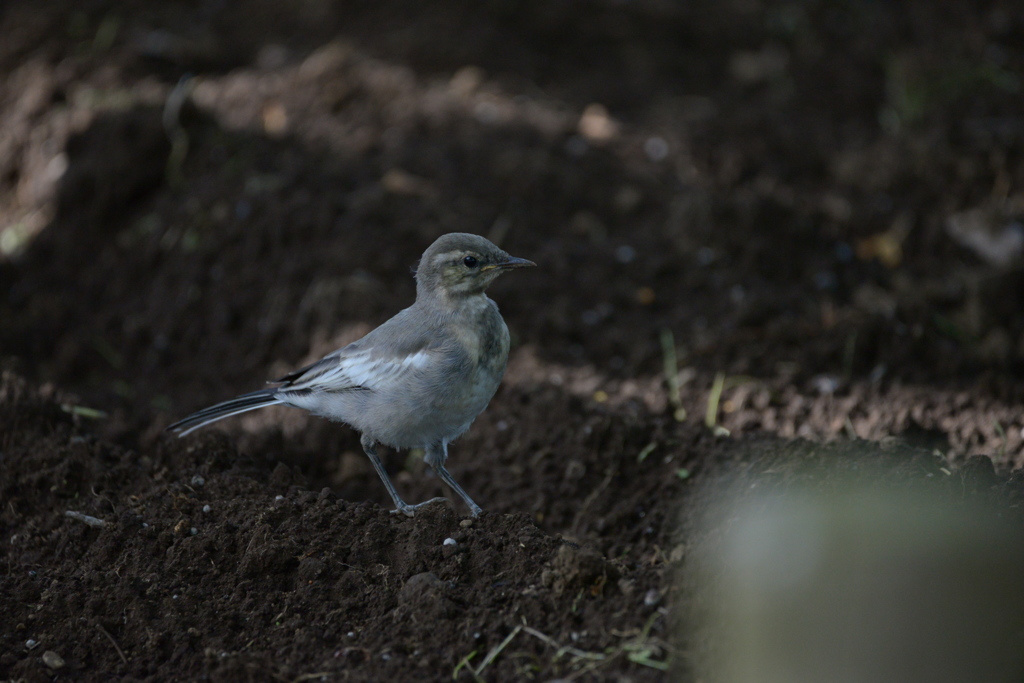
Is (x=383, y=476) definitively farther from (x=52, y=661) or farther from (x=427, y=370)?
(x=52, y=661)

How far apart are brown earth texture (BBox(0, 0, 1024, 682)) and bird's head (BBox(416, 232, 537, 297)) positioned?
0.99 metres

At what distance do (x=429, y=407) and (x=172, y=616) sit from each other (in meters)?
1.36

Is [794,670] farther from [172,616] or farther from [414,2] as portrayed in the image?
[414,2]

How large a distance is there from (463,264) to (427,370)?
545mm

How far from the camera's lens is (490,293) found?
20.1ft

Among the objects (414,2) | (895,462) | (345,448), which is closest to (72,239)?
(345,448)

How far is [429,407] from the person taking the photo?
13.6 feet

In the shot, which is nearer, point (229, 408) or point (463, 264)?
point (463, 264)

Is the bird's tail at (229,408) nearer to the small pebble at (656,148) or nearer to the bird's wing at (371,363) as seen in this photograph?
the bird's wing at (371,363)

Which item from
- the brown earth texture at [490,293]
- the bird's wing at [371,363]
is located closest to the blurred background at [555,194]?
the brown earth texture at [490,293]

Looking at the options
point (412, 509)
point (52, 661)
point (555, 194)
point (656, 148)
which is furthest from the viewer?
point (656, 148)

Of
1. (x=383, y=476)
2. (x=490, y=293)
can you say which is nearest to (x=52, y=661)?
(x=383, y=476)

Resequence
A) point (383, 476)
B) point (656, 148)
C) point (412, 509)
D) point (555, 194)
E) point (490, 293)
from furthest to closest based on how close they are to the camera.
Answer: point (656, 148) < point (555, 194) < point (490, 293) < point (383, 476) < point (412, 509)

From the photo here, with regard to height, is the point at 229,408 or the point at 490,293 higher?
the point at 229,408
